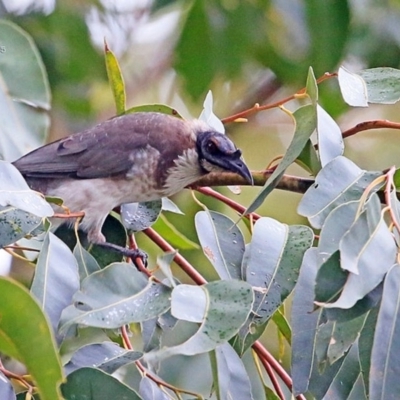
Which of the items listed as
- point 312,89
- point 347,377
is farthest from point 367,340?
point 312,89

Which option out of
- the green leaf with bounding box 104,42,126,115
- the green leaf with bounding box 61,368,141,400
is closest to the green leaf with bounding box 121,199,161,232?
the green leaf with bounding box 104,42,126,115

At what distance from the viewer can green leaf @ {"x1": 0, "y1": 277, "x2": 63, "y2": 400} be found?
4.10 feet

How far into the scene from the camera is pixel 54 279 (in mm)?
1539

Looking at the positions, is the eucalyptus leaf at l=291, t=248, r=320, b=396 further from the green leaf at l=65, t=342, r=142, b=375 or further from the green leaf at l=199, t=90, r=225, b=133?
the green leaf at l=199, t=90, r=225, b=133

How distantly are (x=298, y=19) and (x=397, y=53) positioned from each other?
57 centimetres

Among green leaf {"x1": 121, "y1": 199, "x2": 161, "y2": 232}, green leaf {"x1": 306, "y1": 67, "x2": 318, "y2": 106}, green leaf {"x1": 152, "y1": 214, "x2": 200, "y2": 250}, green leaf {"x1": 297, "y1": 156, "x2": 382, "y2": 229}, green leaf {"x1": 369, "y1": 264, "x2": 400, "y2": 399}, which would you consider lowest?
green leaf {"x1": 152, "y1": 214, "x2": 200, "y2": 250}

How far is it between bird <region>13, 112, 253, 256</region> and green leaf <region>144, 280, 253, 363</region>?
0.95 m

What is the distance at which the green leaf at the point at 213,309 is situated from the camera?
4.45 ft

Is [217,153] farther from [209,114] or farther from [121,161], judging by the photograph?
[121,161]

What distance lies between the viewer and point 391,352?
138 cm

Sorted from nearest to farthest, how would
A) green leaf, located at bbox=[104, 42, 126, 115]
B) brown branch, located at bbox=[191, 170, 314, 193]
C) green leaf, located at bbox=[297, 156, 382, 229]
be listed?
green leaf, located at bbox=[297, 156, 382, 229], brown branch, located at bbox=[191, 170, 314, 193], green leaf, located at bbox=[104, 42, 126, 115]

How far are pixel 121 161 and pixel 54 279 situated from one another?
1.06 meters

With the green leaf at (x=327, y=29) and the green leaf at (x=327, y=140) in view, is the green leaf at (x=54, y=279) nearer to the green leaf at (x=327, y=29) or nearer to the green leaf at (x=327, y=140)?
the green leaf at (x=327, y=140)

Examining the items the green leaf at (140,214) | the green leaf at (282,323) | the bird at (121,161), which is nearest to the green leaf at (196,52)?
the bird at (121,161)
